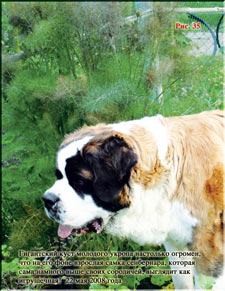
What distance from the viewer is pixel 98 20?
9.03 feet

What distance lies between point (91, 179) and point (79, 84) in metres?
1.16

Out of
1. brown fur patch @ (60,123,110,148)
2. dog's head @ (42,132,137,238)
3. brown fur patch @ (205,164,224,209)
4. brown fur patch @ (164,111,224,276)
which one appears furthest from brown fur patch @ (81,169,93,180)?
brown fur patch @ (205,164,224,209)

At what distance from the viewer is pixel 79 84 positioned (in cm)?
277

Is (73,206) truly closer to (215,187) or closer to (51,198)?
(51,198)

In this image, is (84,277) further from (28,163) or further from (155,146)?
(155,146)

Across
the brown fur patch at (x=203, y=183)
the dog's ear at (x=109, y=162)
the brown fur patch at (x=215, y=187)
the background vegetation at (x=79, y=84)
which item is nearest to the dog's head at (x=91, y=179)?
the dog's ear at (x=109, y=162)

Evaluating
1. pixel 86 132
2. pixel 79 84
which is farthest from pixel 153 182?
pixel 79 84

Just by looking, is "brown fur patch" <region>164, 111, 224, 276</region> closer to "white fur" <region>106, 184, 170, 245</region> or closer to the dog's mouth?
"white fur" <region>106, 184, 170, 245</region>

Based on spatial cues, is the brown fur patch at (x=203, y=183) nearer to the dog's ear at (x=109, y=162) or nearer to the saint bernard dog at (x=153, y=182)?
the saint bernard dog at (x=153, y=182)

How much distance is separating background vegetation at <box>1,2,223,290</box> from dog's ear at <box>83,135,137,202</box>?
86 centimetres

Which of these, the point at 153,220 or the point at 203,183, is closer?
the point at 203,183

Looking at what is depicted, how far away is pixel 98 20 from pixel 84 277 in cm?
200

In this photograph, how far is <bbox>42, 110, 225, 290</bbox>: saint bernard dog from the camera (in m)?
1.81

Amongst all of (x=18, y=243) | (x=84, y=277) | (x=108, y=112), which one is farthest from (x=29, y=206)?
(x=108, y=112)
